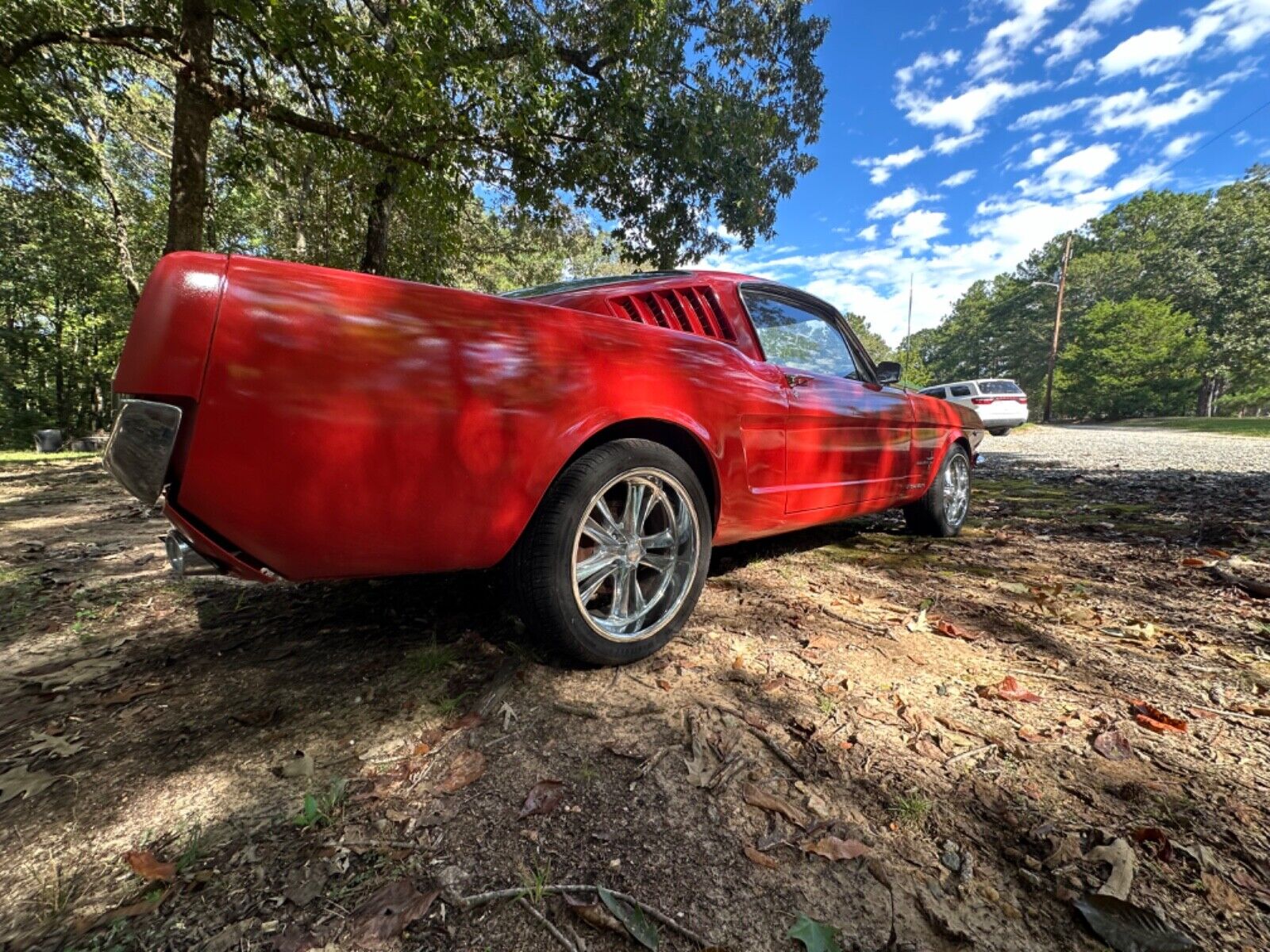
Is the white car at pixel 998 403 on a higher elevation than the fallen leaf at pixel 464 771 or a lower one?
higher

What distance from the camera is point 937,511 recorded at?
3842mm

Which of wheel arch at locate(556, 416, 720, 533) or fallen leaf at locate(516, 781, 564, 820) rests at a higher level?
wheel arch at locate(556, 416, 720, 533)

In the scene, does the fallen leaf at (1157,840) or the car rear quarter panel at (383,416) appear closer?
the fallen leaf at (1157,840)

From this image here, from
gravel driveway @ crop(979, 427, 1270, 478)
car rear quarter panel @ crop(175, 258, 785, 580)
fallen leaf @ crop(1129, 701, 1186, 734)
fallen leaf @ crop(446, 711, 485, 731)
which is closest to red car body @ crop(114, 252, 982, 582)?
car rear quarter panel @ crop(175, 258, 785, 580)

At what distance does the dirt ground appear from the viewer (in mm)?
972

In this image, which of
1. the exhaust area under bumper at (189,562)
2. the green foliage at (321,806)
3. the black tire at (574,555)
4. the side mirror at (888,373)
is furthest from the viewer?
the side mirror at (888,373)

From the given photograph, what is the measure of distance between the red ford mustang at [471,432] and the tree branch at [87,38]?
5.45 meters

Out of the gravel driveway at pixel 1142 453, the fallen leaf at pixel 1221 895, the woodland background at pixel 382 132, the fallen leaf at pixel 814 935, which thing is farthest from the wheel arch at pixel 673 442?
the gravel driveway at pixel 1142 453

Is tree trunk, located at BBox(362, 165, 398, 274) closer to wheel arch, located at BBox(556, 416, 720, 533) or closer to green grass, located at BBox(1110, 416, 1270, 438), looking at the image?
wheel arch, located at BBox(556, 416, 720, 533)

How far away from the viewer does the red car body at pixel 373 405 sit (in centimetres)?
119

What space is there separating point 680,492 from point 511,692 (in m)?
0.89

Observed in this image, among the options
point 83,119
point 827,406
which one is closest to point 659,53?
point 827,406

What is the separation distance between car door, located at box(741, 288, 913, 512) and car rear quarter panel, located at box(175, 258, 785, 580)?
110cm

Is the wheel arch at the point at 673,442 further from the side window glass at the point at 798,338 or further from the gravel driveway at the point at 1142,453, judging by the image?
the gravel driveway at the point at 1142,453
